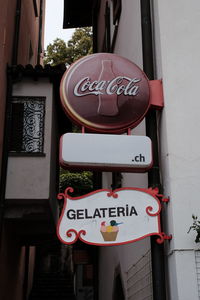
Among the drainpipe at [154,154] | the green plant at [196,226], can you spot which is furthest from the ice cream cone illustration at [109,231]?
the green plant at [196,226]

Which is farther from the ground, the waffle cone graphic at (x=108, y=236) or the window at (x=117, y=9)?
the window at (x=117, y=9)

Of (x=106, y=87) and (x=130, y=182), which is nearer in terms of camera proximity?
(x=106, y=87)

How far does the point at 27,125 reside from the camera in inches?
398

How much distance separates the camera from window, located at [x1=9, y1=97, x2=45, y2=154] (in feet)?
32.5

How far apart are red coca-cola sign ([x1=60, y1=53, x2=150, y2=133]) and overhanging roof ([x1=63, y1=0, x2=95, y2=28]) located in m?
14.4

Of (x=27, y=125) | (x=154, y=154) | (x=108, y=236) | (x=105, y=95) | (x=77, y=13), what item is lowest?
(x=108, y=236)

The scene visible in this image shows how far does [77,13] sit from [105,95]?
629 inches

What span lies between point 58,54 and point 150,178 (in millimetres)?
20531

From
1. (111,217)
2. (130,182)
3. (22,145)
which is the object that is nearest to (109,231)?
(111,217)

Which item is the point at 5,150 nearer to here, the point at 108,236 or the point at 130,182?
the point at 130,182

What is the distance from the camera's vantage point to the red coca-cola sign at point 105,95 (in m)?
6.05

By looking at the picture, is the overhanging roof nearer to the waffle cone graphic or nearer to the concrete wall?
the concrete wall

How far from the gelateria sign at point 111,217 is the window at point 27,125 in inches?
178

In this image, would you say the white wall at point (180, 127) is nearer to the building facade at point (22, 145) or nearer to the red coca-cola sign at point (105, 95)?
the red coca-cola sign at point (105, 95)
